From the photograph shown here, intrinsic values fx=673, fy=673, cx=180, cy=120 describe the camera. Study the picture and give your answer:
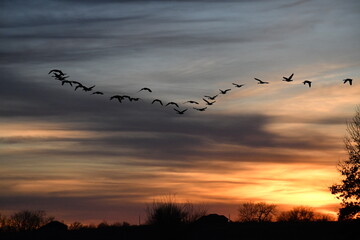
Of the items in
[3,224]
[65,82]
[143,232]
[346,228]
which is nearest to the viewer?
[65,82]

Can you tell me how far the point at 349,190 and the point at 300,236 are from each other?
1461 cm

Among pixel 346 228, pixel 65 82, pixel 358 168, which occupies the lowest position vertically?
pixel 346 228

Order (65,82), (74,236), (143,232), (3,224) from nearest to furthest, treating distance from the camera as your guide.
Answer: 1. (65,82)
2. (143,232)
3. (74,236)
4. (3,224)

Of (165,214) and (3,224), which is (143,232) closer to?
(165,214)

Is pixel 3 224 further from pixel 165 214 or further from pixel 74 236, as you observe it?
pixel 165 214

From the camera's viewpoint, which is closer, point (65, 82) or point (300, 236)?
point (65, 82)

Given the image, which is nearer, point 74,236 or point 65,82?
point 65,82

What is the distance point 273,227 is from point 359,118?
1688 cm

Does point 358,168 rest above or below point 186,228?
above

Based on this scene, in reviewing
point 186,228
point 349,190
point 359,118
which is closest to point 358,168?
point 349,190

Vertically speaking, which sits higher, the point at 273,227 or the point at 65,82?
the point at 65,82

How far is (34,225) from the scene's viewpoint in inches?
5002

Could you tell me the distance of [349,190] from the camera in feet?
206

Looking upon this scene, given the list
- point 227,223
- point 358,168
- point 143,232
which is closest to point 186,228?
point 143,232
